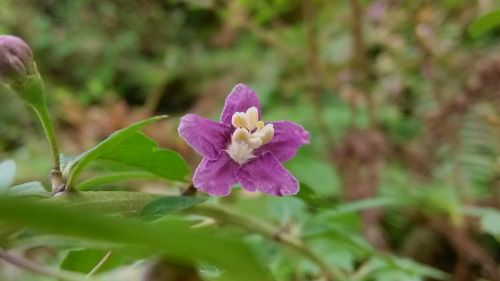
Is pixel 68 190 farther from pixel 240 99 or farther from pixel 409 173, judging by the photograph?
pixel 409 173

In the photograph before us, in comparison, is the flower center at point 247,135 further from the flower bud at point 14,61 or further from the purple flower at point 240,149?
the flower bud at point 14,61

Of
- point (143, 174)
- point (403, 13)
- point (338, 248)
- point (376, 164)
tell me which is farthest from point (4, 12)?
point (143, 174)

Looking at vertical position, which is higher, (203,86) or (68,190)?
(203,86)

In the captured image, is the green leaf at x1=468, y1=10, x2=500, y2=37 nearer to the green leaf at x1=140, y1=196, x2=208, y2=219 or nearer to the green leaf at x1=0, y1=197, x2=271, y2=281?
the green leaf at x1=140, y1=196, x2=208, y2=219

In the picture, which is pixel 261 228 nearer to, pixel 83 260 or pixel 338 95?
pixel 83 260

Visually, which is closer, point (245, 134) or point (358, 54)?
point (245, 134)

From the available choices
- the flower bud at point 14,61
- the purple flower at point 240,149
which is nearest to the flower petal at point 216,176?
the purple flower at point 240,149
